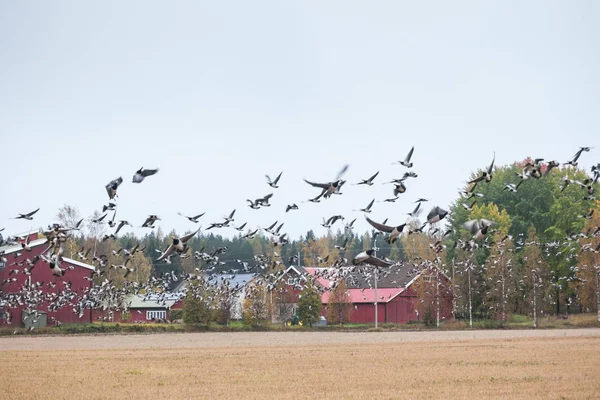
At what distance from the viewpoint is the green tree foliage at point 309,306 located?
9194 centimetres

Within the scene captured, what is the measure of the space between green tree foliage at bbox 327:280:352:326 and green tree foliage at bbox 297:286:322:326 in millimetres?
1959

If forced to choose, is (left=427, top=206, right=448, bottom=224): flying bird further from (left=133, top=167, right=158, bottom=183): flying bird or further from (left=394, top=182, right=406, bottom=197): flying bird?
(left=133, top=167, right=158, bottom=183): flying bird

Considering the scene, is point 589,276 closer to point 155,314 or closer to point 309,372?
point 155,314

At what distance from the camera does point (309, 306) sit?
302 feet

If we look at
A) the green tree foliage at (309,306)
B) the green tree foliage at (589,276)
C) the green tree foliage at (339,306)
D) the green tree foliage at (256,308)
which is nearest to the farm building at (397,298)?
the green tree foliage at (339,306)

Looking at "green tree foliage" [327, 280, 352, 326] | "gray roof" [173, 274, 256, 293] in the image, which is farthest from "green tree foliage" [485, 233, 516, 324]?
"gray roof" [173, 274, 256, 293]

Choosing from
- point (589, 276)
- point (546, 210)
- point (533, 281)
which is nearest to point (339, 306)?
point (533, 281)

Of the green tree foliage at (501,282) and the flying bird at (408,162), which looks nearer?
the flying bird at (408,162)

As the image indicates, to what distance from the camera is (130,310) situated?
11762 cm

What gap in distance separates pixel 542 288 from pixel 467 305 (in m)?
8.91

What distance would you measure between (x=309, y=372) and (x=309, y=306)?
2253 inches

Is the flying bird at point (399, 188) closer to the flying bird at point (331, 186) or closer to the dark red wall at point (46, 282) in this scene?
the flying bird at point (331, 186)

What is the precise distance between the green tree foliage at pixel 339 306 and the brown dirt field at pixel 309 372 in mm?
40054

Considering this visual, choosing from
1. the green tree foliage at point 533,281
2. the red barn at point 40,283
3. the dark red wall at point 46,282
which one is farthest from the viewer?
the green tree foliage at point 533,281
